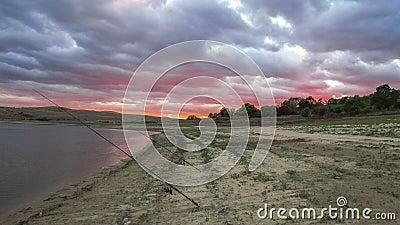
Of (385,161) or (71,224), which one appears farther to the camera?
(385,161)

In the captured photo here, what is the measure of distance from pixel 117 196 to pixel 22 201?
4.46m

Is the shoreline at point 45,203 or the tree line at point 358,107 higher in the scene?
the tree line at point 358,107

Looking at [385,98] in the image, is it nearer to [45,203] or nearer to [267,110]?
[267,110]

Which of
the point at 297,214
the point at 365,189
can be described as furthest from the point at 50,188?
the point at 365,189

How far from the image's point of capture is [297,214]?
934 centimetres

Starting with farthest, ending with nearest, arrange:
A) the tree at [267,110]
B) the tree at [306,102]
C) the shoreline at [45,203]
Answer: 1. the tree at [306,102]
2. the tree at [267,110]
3. the shoreline at [45,203]

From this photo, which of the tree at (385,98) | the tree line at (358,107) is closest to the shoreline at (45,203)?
the tree line at (358,107)

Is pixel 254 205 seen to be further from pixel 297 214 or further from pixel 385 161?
pixel 385 161
